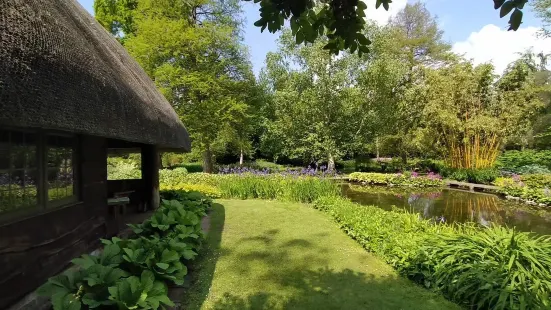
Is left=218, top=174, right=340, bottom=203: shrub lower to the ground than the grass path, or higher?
higher

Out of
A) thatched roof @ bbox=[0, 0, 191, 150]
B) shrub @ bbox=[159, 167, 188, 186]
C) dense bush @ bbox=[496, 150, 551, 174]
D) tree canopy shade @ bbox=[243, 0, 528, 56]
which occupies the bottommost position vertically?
shrub @ bbox=[159, 167, 188, 186]

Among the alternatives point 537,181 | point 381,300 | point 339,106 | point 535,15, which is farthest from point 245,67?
point 535,15

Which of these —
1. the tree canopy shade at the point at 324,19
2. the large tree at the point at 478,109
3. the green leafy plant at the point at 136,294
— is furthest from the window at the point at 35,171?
the large tree at the point at 478,109

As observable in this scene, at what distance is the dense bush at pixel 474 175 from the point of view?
55.4 ft

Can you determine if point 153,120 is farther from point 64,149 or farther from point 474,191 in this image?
point 474,191

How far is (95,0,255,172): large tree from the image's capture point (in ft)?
54.9

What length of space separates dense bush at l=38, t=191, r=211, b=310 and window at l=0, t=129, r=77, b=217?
0.79 meters

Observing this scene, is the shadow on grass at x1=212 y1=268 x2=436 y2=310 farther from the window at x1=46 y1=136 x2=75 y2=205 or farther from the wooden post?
the wooden post

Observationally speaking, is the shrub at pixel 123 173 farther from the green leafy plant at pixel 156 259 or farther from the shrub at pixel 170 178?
the green leafy plant at pixel 156 259

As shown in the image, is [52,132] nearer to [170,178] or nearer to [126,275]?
[126,275]

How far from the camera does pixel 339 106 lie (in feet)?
71.7

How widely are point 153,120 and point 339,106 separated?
60.8 ft

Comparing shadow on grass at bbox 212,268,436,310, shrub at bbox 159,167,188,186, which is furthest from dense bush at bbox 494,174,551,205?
shrub at bbox 159,167,188,186

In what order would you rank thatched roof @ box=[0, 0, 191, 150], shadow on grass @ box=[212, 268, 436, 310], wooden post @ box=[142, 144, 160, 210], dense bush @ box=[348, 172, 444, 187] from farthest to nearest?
dense bush @ box=[348, 172, 444, 187], wooden post @ box=[142, 144, 160, 210], shadow on grass @ box=[212, 268, 436, 310], thatched roof @ box=[0, 0, 191, 150]
